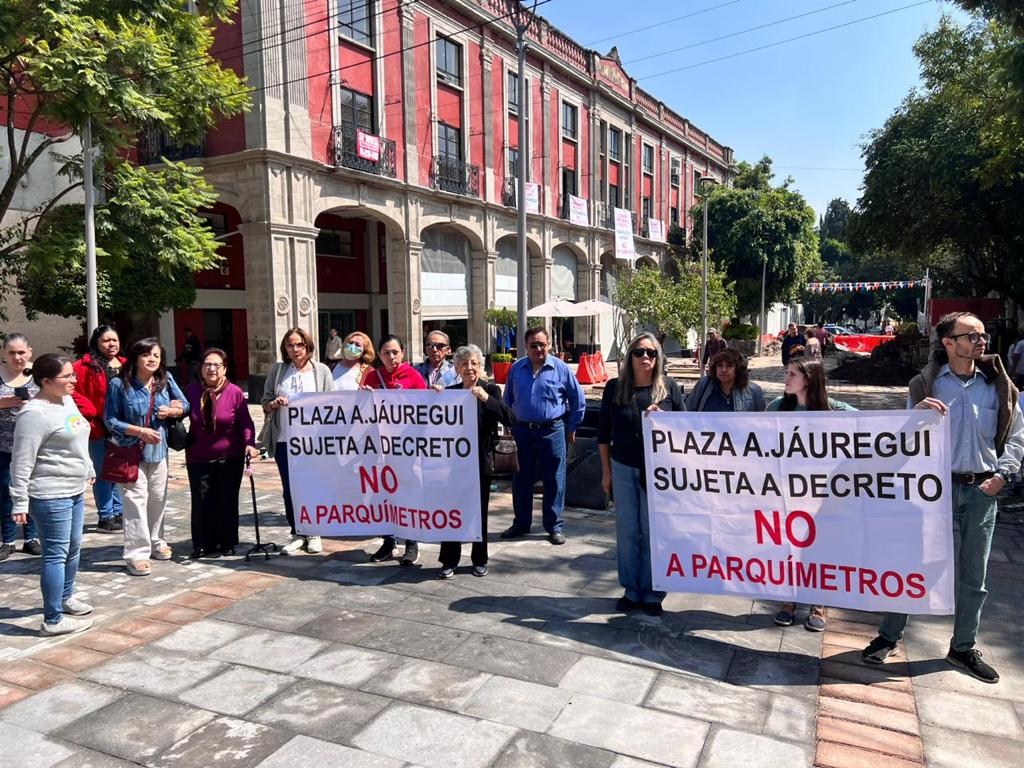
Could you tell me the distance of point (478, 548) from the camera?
18.6ft

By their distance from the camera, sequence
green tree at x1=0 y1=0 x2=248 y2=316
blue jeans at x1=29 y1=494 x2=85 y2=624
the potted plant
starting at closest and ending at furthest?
1. blue jeans at x1=29 y1=494 x2=85 y2=624
2. green tree at x1=0 y1=0 x2=248 y2=316
3. the potted plant

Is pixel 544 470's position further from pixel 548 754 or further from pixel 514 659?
pixel 548 754

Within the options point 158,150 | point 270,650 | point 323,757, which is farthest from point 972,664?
point 158,150

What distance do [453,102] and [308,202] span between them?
8087 millimetres

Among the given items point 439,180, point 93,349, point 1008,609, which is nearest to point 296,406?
point 93,349

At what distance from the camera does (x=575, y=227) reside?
32344 mm

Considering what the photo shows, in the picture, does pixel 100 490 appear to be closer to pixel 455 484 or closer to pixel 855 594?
pixel 455 484

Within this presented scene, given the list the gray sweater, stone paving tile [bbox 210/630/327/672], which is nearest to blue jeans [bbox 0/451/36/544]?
the gray sweater

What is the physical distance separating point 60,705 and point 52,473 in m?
1.47

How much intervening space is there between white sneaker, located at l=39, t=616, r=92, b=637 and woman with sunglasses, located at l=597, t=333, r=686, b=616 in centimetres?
346

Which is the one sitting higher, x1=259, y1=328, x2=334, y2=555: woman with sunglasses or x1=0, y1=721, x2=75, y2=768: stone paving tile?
x1=259, y1=328, x2=334, y2=555: woman with sunglasses

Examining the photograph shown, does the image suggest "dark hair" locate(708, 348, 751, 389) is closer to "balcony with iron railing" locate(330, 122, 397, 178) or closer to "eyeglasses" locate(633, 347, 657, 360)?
"eyeglasses" locate(633, 347, 657, 360)

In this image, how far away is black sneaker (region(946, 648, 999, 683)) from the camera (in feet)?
13.0

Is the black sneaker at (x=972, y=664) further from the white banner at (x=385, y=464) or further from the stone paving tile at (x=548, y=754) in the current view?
the white banner at (x=385, y=464)
